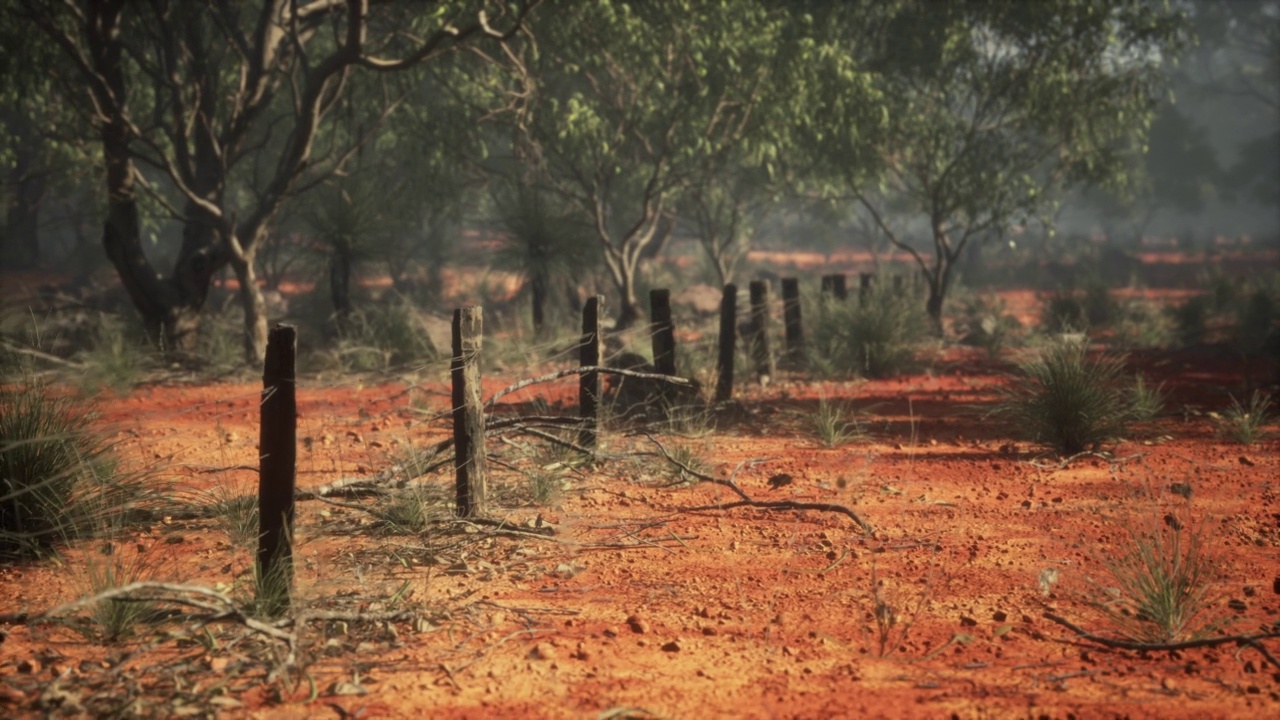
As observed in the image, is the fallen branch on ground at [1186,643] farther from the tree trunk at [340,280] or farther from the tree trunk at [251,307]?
the tree trunk at [340,280]

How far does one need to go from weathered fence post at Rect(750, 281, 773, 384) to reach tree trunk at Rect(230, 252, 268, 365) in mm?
6173

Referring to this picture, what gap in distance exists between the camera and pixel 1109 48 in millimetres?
15859

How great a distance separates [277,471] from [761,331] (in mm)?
7955

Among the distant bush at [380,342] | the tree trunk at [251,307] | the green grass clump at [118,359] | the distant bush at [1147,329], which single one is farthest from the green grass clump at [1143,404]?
the tree trunk at [251,307]

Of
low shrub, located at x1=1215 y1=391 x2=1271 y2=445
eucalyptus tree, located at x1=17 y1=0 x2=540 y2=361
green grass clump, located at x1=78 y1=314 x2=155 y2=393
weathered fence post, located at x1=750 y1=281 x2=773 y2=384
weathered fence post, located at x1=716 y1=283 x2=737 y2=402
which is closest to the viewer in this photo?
low shrub, located at x1=1215 y1=391 x2=1271 y2=445

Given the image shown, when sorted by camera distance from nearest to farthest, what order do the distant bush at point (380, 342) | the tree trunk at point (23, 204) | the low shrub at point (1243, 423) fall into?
the low shrub at point (1243, 423)
the distant bush at point (380, 342)
the tree trunk at point (23, 204)

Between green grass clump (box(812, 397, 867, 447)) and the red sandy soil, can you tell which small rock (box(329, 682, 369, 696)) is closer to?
the red sandy soil

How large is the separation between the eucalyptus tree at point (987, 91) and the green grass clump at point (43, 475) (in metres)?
12.4

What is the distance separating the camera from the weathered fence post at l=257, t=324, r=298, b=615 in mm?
4148

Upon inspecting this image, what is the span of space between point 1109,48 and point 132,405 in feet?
50.1

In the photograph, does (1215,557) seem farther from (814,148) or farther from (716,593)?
(814,148)

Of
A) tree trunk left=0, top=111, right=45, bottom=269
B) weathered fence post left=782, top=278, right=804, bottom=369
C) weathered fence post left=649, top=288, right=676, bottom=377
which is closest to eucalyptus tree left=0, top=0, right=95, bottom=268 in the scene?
tree trunk left=0, top=111, right=45, bottom=269

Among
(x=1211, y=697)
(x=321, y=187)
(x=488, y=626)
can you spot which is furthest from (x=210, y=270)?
(x=1211, y=697)

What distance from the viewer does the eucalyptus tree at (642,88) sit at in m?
14.2
